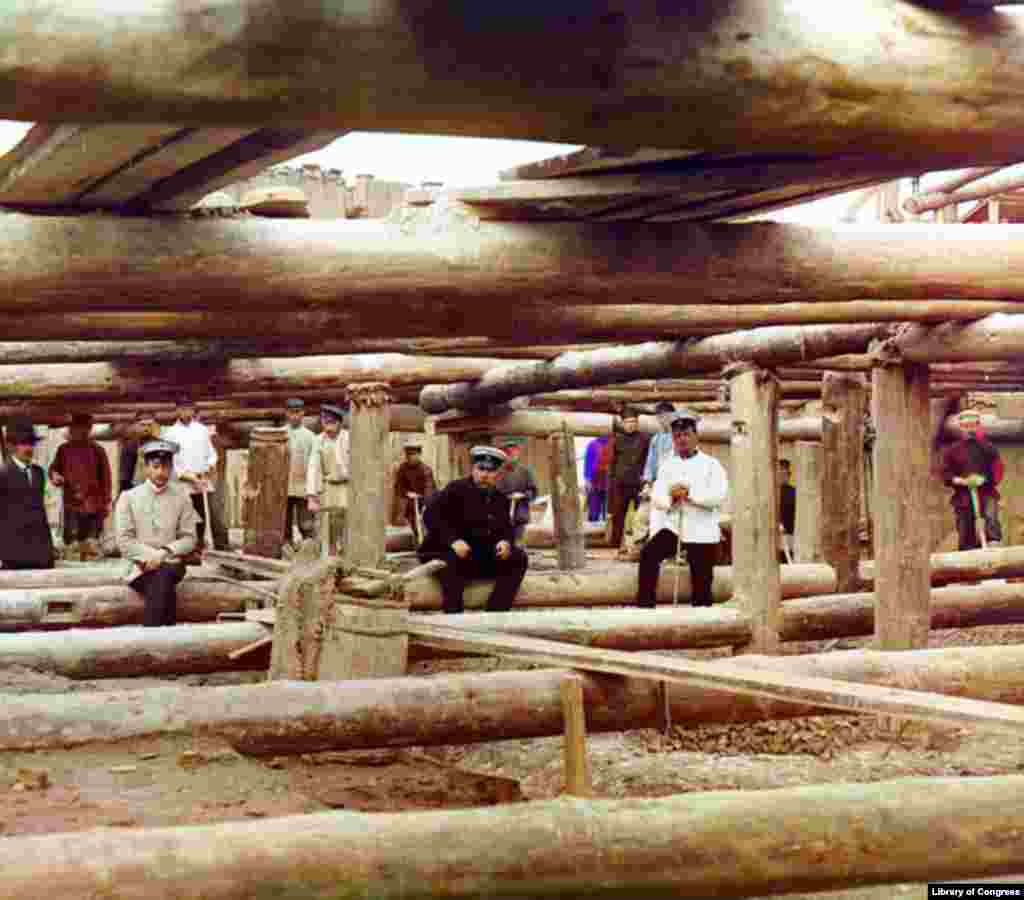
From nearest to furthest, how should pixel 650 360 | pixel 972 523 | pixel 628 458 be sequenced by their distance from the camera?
pixel 650 360
pixel 972 523
pixel 628 458

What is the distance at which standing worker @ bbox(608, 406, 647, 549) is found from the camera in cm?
1797

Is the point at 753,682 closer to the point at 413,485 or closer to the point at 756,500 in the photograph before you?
the point at 756,500

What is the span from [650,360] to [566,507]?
3.63 m

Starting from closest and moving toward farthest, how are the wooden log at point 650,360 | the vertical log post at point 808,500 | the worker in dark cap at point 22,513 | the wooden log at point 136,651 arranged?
1. the wooden log at point 136,651
2. the wooden log at point 650,360
3. the worker in dark cap at point 22,513
4. the vertical log post at point 808,500

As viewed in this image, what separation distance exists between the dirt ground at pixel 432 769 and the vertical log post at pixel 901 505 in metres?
0.62

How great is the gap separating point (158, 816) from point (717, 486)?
6.35 m

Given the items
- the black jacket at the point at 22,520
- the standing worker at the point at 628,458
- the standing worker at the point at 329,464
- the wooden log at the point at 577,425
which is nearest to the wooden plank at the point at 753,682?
the black jacket at the point at 22,520

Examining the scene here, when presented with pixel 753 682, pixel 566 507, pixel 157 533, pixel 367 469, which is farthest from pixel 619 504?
pixel 753 682

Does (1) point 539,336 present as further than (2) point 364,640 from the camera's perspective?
Yes

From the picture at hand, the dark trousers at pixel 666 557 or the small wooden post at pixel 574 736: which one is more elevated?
the dark trousers at pixel 666 557

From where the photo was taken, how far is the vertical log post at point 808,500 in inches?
639

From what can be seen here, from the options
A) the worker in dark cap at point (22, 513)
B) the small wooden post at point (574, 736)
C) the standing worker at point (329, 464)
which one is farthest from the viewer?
the standing worker at point (329, 464)

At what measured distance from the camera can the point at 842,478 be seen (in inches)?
486

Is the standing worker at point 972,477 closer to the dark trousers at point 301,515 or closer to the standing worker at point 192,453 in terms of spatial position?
the dark trousers at point 301,515
